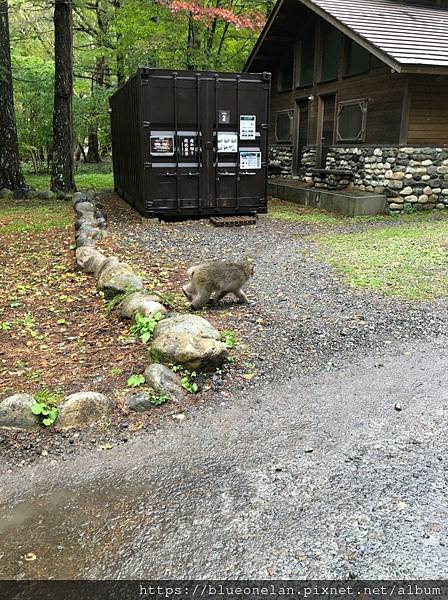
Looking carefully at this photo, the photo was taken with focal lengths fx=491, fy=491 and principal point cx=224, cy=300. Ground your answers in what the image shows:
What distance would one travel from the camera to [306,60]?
48.4 ft

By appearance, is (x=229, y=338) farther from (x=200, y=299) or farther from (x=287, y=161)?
(x=287, y=161)

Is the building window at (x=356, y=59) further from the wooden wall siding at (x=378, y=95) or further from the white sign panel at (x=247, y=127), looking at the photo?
the white sign panel at (x=247, y=127)

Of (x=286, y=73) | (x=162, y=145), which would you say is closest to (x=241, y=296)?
(x=162, y=145)

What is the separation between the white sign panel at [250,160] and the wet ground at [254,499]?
7.72 m

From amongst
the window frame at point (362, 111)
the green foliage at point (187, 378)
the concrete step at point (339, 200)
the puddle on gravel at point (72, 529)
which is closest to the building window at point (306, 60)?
the window frame at point (362, 111)

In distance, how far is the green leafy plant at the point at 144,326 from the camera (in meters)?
4.07

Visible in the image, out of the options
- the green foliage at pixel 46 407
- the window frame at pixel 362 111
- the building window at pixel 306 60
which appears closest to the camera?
the green foliage at pixel 46 407

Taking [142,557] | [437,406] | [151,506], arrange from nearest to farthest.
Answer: [142,557], [151,506], [437,406]

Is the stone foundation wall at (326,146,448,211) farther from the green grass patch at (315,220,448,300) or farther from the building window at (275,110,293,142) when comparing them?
the building window at (275,110,293,142)

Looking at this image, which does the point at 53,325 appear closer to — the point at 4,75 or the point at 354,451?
the point at 354,451

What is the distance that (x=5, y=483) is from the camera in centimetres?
258

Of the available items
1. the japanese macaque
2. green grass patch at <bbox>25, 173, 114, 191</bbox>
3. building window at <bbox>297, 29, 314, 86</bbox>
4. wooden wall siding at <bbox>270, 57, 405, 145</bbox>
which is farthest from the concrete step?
the japanese macaque

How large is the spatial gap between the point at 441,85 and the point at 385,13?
3362mm

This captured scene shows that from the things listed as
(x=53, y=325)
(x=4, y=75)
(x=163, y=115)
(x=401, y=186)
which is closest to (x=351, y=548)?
(x=53, y=325)
